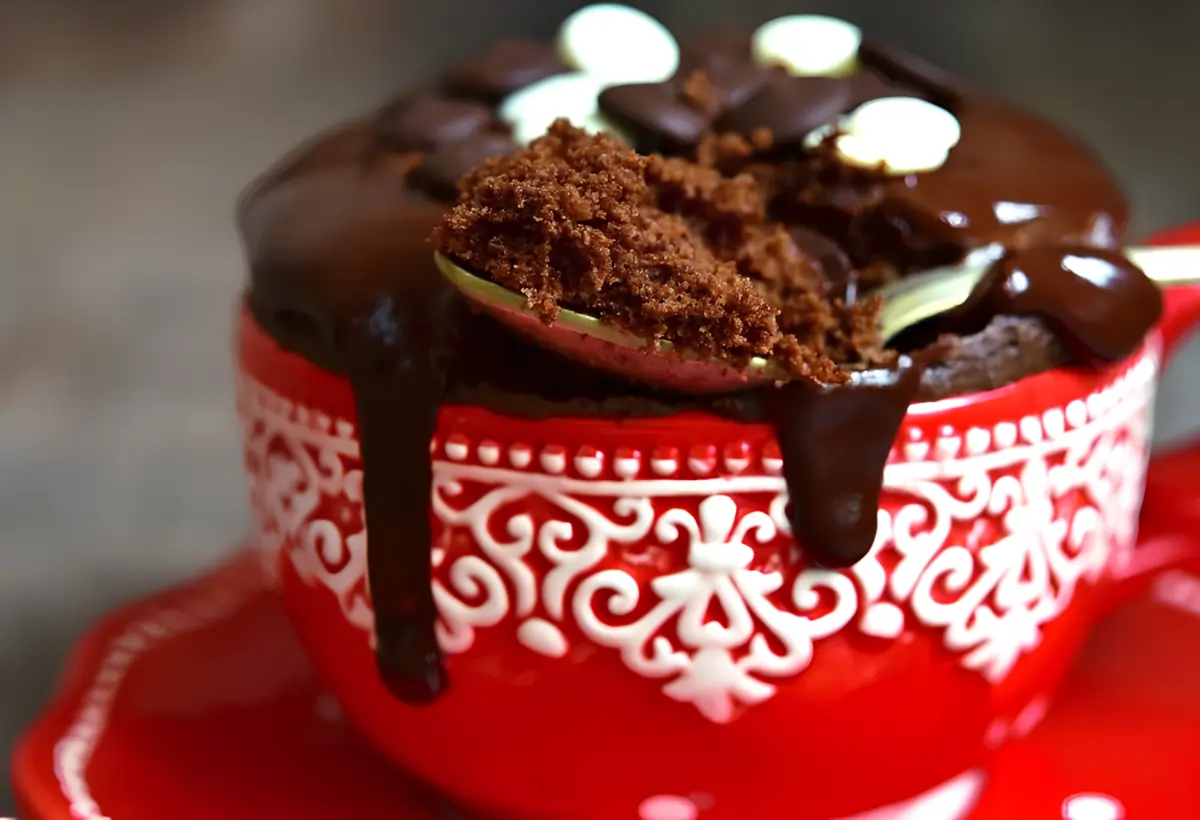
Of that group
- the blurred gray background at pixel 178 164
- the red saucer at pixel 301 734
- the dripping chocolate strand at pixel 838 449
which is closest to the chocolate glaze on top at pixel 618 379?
the dripping chocolate strand at pixel 838 449

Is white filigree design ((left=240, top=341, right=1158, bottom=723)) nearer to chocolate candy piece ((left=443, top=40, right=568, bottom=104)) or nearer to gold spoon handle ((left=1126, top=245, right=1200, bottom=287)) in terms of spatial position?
gold spoon handle ((left=1126, top=245, right=1200, bottom=287))

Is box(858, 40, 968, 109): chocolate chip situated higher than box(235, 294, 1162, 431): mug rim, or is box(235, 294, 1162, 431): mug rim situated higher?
box(858, 40, 968, 109): chocolate chip

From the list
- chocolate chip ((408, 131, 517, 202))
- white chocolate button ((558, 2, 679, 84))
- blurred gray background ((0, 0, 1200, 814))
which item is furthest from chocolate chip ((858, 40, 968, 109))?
blurred gray background ((0, 0, 1200, 814))

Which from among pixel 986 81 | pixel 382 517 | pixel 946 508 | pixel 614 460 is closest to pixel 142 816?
pixel 382 517

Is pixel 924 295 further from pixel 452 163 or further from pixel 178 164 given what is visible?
pixel 178 164

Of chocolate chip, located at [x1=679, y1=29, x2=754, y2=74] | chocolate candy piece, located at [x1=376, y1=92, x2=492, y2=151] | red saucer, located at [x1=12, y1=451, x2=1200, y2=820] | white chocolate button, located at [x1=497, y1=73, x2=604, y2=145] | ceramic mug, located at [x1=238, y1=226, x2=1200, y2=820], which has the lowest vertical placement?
red saucer, located at [x1=12, y1=451, x2=1200, y2=820]

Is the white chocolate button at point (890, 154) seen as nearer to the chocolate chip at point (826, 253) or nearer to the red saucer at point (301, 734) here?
the chocolate chip at point (826, 253)
